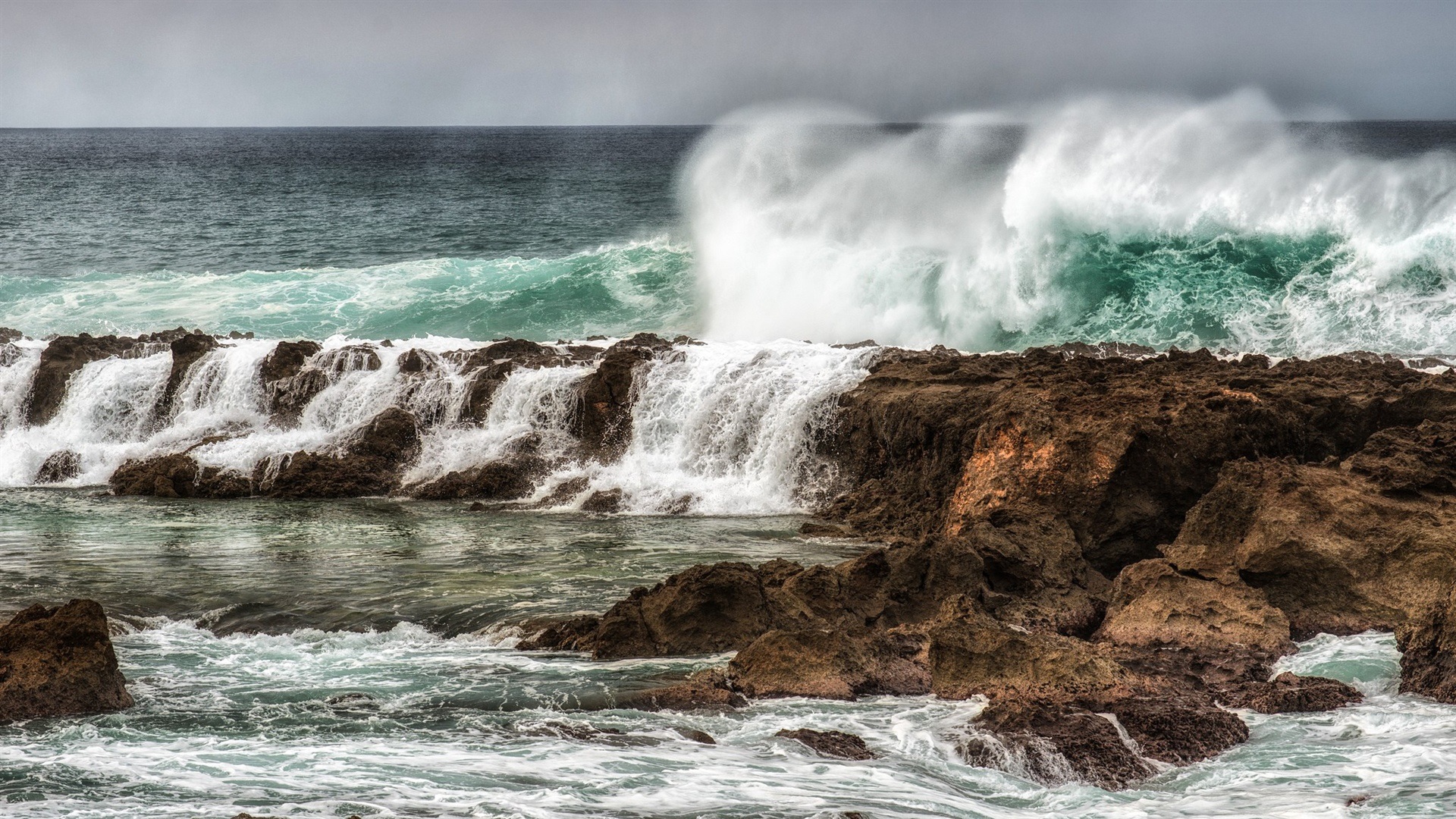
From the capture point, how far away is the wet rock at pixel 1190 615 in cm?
886

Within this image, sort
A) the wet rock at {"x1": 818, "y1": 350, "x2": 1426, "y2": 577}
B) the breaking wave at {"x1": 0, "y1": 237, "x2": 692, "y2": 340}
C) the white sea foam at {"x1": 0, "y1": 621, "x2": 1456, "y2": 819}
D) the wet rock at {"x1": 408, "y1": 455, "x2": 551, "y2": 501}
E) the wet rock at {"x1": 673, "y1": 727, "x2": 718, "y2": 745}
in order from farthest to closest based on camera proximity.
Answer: the breaking wave at {"x1": 0, "y1": 237, "x2": 692, "y2": 340} < the wet rock at {"x1": 408, "y1": 455, "x2": 551, "y2": 501} < the wet rock at {"x1": 818, "y1": 350, "x2": 1426, "y2": 577} < the wet rock at {"x1": 673, "y1": 727, "x2": 718, "y2": 745} < the white sea foam at {"x1": 0, "y1": 621, "x2": 1456, "y2": 819}

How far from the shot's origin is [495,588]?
11.3m

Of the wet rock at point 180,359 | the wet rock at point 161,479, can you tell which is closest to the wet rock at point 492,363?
the wet rock at point 161,479

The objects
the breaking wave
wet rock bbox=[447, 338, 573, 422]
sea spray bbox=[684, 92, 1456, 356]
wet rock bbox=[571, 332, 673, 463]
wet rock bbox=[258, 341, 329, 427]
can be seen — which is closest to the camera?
wet rock bbox=[571, 332, 673, 463]

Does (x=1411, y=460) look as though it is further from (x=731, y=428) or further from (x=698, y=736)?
(x=731, y=428)

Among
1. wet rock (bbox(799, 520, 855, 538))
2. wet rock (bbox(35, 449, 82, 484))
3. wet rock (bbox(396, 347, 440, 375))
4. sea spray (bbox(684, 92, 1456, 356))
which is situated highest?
sea spray (bbox(684, 92, 1456, 356))

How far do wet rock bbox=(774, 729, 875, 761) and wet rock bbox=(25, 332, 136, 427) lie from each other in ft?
54.2

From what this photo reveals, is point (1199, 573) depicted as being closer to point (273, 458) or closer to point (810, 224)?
point (273, 458)

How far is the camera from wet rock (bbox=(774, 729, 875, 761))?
7.23 m

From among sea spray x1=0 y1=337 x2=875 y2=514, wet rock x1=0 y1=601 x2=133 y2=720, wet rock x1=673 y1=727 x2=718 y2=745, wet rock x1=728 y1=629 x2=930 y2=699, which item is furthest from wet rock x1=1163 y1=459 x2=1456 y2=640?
wet rock x1=0 y1=601 x2=133 y2=720

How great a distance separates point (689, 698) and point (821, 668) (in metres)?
0.82

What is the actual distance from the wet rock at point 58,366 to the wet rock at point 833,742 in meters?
16.5

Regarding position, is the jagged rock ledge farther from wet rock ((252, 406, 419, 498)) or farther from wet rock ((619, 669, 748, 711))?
wet rock ((252, 406, 419, 498))

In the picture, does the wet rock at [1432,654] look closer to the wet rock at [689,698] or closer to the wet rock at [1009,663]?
the wet rock at [1009,663]
